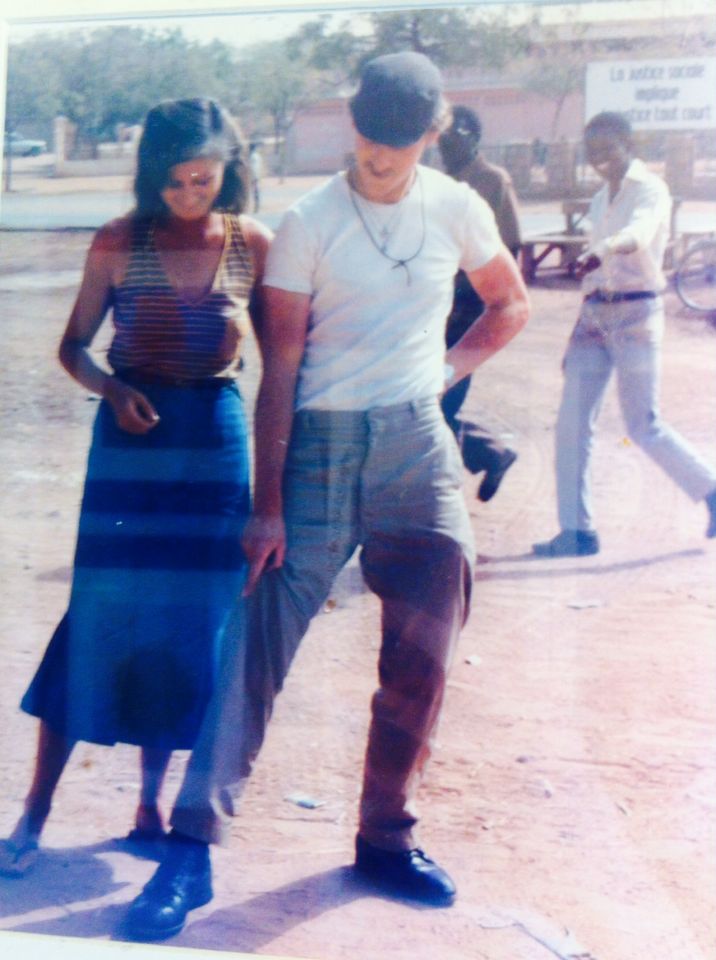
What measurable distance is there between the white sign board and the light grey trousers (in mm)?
675

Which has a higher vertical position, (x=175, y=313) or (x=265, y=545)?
(x=175, y=313)

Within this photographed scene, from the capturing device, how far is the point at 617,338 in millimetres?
3613

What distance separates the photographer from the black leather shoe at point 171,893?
2.59 m

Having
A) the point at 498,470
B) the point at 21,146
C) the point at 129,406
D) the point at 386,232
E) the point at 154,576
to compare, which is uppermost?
the point at 21,146

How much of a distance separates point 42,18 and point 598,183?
1118 mm

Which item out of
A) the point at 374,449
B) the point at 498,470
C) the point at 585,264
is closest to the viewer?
the point at 374,449

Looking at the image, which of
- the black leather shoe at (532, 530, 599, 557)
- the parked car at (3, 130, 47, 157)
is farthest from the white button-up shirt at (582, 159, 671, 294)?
the black leather shoe at (532, 530, 599, 557)

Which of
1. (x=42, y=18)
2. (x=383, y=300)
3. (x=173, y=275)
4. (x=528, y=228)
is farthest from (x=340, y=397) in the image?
(x=42, y=18)

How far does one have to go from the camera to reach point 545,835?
9.98 ft

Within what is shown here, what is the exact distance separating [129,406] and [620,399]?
2079 millimetres

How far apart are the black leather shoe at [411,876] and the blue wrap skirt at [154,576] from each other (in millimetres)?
469

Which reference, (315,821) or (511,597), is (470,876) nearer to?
(315,821)

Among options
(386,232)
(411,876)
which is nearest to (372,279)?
(386,232)

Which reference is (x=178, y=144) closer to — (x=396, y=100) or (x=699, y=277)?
(x=396, y=100)
